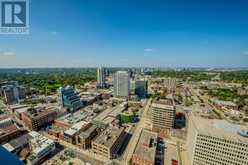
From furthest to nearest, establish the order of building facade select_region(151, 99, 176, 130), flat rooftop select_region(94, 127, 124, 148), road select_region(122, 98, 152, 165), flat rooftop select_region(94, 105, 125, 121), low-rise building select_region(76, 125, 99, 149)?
flat rooftop select_region(94, 105, 125, 121) < building facade select_region(151, 99, 176, 130) < low-rise building select_region(76, 125, 99, 149) < flat rooftop select_region(94, 127, 124, 148) < road select_region(122, 98, 152, 165)

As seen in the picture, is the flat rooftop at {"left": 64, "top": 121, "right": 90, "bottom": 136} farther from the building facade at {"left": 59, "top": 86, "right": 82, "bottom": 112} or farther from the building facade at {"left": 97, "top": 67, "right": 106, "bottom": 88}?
the building facade at {"left": 97, "top": 67, "right": 106, "bottom": 88}

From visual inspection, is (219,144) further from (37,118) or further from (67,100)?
(67,100)

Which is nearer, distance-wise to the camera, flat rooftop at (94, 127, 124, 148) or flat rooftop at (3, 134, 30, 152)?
flat rooftop at (94, 127, 124, 148)

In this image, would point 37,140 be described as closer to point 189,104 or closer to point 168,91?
point 189,104

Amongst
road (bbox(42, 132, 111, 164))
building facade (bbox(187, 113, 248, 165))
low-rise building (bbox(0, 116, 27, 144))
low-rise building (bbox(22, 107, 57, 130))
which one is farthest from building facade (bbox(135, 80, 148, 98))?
low-rise building (bbox(0, 116, 27, 144))

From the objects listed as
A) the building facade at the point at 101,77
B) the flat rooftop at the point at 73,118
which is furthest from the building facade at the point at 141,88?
the flat rooftop at the point at 73,118

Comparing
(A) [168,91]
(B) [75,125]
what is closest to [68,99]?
(B) [75,125]

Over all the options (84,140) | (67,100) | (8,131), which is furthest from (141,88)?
(8,131)
